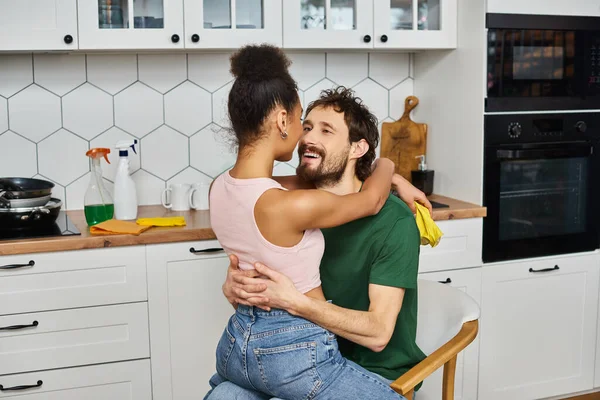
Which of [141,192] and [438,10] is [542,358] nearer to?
[438,10]

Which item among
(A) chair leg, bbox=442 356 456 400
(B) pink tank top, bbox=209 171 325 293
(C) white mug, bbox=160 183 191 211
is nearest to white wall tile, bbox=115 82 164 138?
(C) white mug, bbox=160 183 191 211

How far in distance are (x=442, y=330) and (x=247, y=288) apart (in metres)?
0.61

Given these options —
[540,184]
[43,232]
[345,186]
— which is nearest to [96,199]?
[43,232]

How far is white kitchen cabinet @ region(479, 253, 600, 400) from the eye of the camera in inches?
118

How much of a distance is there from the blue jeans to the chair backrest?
32 cm

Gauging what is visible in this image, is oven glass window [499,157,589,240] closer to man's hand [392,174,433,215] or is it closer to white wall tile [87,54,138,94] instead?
man's hand [392,174,433,215]

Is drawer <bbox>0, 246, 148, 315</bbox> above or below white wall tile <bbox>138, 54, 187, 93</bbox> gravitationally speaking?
below

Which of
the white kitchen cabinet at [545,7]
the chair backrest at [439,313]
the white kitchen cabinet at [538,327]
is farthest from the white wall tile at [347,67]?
the chair backrest at [439,313]

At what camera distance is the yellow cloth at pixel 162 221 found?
2658 mm

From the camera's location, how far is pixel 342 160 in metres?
1.84

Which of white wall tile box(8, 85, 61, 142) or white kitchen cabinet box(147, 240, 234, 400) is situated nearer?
white kitchen cabinet box(147, 240, 234, 400)

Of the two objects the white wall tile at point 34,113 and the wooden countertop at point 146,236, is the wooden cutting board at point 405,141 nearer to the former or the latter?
the wooden countertop at point 146,236

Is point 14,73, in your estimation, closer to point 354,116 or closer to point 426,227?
point 354,116

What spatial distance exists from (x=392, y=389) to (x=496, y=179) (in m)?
1.53
